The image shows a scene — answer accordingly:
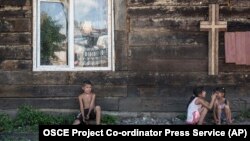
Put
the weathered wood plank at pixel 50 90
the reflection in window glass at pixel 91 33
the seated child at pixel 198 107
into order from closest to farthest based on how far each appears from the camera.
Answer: the seated child at pixel 198 107, the weathered wood plank at pixel 50 90, the reflection in window glass at pixel 91 33

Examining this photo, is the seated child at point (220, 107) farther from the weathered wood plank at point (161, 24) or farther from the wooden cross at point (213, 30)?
the weathered wood plank at point (161, 24)

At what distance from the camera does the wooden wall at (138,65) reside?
1098cm

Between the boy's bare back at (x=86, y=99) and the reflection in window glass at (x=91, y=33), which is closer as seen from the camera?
the boy's bare back at (x=86, y=99)

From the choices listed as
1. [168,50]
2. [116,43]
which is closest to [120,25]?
[116,43]

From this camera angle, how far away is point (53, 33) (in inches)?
439

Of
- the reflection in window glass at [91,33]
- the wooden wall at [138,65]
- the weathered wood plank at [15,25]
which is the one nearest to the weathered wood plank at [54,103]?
the wooden wall at [138,65]

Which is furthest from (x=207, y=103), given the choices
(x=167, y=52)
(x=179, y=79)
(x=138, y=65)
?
(x=138, y=65)

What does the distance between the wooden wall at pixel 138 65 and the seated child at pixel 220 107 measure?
348 mm

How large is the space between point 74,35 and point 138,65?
133 cm

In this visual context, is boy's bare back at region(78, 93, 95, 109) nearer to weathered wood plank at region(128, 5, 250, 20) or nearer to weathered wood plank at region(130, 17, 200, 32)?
weathered wood plank at region(130, 17, 200, 32)

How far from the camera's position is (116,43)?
36.1 feet

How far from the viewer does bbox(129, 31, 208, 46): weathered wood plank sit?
1100cm

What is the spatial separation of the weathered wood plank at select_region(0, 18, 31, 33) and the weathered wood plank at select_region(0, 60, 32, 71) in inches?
22.7

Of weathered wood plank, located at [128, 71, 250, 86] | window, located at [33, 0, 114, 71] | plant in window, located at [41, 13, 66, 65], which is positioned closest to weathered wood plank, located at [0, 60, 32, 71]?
window, located at [33, 0, 114, 71]
